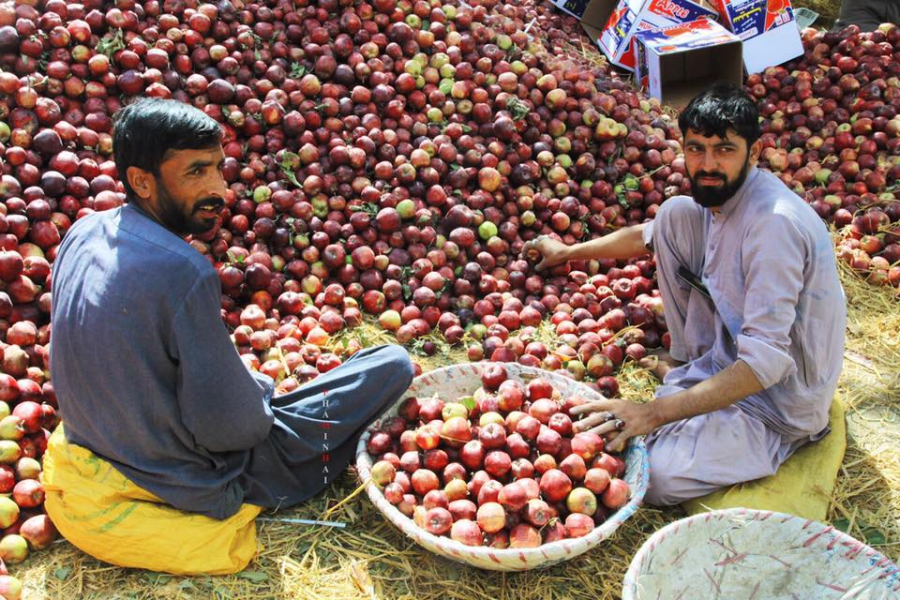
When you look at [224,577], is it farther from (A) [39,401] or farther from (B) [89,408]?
(A) [39,401]

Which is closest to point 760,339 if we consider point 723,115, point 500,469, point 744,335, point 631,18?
point 744,335

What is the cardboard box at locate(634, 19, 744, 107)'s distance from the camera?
226 inches

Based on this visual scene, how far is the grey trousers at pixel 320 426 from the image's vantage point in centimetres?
290

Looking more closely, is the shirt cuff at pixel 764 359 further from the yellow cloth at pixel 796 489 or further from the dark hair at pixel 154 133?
the dark hair at pixel 154 133

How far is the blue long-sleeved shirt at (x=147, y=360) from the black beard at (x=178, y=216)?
0.07m

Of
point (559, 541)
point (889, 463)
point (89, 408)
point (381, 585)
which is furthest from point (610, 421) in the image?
point (89, 408)

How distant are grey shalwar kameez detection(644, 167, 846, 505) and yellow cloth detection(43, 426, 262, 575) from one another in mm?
1753

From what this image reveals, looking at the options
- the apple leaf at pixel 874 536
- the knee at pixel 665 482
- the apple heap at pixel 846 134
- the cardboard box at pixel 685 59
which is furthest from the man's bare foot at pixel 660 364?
the cardboard box at pixel 685 59

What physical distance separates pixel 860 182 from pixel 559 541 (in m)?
4.09

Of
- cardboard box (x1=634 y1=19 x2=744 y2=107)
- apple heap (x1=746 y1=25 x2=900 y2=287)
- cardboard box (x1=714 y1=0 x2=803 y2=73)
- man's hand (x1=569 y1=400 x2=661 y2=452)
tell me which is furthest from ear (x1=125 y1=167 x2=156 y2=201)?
cardboard box (x1=714 y1=0 x2=803 y2=73)

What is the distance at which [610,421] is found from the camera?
9.44 ft

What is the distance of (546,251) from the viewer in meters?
4.35

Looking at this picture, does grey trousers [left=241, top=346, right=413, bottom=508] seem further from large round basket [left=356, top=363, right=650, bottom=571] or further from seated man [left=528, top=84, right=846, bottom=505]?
seated man [left=528, top=84, right=846, bottom=505]

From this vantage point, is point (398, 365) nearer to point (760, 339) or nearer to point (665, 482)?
point (665, 482)
